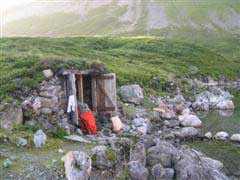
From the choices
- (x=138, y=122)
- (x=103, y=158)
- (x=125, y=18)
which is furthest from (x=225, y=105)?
(x=125, y=18)

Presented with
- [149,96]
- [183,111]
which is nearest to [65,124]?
[183,111]

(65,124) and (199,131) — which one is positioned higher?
(65,124)

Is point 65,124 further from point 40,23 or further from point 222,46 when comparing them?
point 40,23

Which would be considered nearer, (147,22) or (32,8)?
(147,22)

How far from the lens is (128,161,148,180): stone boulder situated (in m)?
15.6

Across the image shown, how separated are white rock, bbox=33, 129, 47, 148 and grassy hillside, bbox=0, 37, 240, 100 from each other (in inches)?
137

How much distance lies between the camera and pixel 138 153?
56.0ft

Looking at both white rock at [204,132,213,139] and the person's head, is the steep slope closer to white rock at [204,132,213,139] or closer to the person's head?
white rock at [204,132,213,139]

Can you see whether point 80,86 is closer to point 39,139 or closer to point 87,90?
point 87,90

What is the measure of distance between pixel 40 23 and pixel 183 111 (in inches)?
4536

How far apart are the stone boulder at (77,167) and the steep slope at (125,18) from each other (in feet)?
327

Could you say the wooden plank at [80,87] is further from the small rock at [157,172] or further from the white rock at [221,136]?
the small rock at [157,172]

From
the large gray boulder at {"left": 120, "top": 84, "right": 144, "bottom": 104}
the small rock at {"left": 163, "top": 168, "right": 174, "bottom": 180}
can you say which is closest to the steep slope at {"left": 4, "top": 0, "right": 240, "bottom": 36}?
the large gray boulder at {"left": 120, "top": 84, "right": 144, "bottom": 104}

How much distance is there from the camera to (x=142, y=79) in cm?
4466
